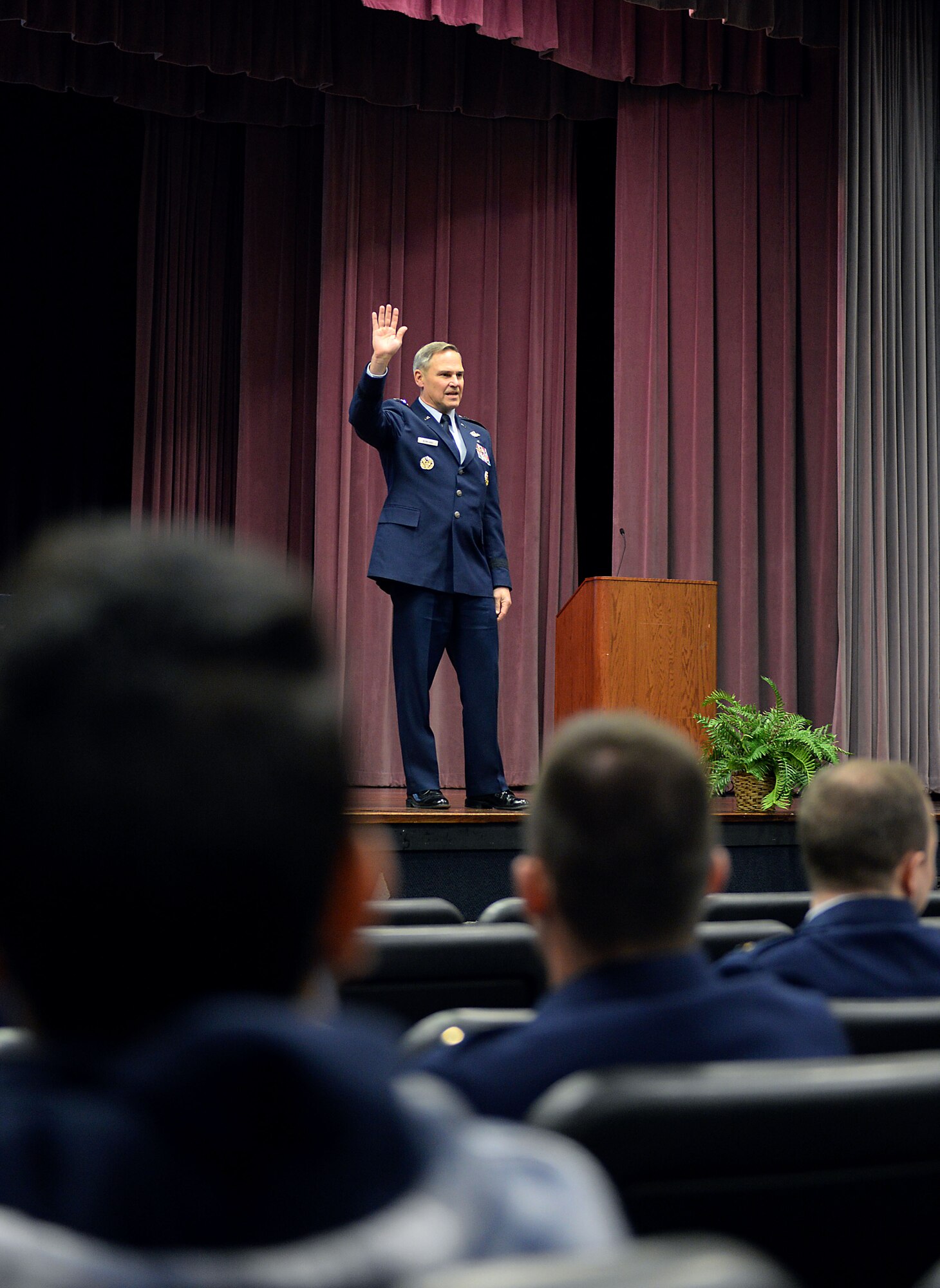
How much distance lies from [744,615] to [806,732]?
193cm

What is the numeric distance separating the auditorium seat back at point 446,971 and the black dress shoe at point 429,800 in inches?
109

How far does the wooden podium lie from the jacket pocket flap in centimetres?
67

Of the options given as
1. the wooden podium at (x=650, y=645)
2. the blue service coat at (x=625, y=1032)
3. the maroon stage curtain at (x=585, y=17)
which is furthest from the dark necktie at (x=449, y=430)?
the blue service coat at (x=625, y=1032)

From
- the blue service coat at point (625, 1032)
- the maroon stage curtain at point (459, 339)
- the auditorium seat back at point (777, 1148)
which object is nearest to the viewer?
the auditorium seat back at point (777, 1148)

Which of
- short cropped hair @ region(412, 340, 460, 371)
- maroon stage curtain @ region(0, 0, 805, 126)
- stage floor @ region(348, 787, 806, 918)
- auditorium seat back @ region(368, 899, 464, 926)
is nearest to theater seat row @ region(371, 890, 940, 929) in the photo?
auditorium seat back @ region(368, 899, 464, 926)

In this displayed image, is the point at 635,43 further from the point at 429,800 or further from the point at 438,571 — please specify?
the point at 429,800

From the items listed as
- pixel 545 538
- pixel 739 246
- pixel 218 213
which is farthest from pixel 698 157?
pixel 218 213

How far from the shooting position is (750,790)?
4660mm

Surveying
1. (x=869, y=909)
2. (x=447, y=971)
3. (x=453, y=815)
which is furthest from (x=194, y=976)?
(x=453, y=815)

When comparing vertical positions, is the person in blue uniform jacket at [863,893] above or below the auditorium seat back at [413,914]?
above

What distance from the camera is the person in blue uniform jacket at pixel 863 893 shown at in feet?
4.54

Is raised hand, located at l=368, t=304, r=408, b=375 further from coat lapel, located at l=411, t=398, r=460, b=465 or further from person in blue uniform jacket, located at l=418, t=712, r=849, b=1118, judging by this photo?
person in blue uniform jacket, located at l=418, t=712, r=849, b=1118

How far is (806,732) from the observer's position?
4789mm

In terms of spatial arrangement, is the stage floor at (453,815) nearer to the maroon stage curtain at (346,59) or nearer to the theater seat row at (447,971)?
the theater seat row at (447,971)
